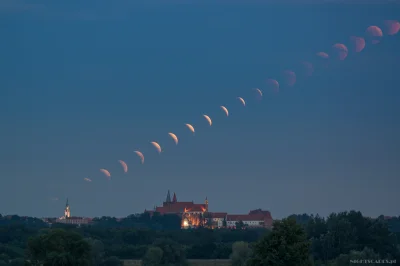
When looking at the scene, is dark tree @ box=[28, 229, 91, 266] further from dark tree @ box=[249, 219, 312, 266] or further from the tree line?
dark tree @ box=[249, 219, 312, 266]

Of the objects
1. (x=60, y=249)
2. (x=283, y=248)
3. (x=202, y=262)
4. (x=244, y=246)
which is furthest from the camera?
(x=202, y=262)

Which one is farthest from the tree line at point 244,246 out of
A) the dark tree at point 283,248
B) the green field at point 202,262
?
the green field at point 202,262

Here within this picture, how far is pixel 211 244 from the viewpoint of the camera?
5049 inches

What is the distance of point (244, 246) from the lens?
9762 cm

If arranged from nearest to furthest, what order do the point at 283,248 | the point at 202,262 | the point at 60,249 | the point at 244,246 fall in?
the point at 283,248
the point at 60,249
the point at 244,246
the point at 202,262

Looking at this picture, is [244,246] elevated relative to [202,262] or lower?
elevated

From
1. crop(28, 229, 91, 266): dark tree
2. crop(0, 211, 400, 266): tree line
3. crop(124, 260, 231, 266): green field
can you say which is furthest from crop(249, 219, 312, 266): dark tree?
crop(124, 260, 231, 266): green field

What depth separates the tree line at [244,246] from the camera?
172ft

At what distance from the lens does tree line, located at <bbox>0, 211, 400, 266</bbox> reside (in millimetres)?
52375

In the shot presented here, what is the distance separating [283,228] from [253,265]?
300cm

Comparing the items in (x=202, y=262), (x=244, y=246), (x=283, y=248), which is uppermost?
(x=244, y=246)

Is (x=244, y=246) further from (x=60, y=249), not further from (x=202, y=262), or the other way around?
(x=60, y=249)

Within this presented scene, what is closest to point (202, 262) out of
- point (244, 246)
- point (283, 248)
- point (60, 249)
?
point (244, 246)

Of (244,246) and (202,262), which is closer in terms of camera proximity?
(244,246)
